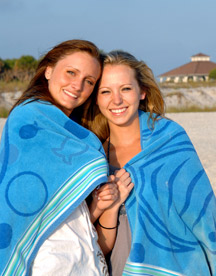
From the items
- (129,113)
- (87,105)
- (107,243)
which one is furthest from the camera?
(87,105)

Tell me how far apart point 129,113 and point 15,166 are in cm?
106

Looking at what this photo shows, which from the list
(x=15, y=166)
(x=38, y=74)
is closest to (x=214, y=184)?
(x=38, y=74)

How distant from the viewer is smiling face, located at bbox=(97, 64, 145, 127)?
2.96 meters

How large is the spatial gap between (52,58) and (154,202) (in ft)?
4.00

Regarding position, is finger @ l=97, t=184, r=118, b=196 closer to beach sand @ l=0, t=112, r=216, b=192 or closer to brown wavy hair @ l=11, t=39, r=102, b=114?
brown wavy hair @ l=11, t=39, r=102, b=114

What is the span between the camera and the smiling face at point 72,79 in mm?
2719

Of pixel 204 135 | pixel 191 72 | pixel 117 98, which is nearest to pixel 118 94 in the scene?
pixel 117 98

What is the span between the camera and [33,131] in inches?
92.6

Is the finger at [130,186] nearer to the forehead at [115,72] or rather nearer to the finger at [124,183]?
the finger at [124,183]

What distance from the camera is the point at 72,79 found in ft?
8.94

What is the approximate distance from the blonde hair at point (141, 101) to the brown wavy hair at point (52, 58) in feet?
0.64

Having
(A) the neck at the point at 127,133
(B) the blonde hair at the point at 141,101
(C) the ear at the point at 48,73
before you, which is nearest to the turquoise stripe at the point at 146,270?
(A) the neck at the point at 127,133

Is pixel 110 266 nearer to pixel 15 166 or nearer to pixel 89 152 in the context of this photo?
pixel 89 152

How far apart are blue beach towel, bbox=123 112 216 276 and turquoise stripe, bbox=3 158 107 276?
41cm
